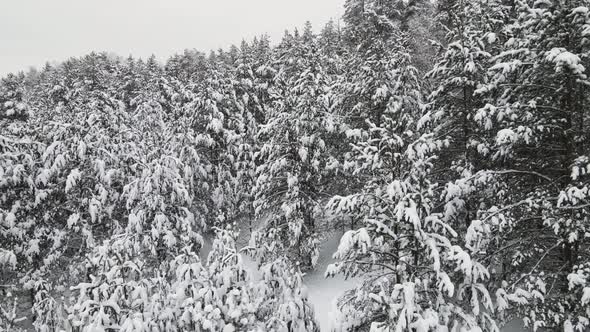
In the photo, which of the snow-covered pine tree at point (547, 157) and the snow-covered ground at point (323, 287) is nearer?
the snow-covered pine tree at point (547, 157)

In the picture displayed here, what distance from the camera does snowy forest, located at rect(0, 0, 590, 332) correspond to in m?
8.41

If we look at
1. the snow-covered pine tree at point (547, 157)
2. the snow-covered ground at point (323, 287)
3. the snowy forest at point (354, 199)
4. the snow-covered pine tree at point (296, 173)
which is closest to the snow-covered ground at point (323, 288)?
the snow-covered ground at point (323, 287)

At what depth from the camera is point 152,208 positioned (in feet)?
48.1

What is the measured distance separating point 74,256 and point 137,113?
56.9 ft

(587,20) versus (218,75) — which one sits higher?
(218,75)

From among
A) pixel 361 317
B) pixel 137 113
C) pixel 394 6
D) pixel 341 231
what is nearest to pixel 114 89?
pixel 137 113

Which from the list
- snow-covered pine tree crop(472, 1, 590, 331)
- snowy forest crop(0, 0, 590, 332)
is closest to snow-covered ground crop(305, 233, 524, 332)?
snowy forest crop(0, 0, 590, 332)

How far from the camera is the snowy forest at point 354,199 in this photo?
331 inches

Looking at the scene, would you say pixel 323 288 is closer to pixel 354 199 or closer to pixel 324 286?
pixel 324 286

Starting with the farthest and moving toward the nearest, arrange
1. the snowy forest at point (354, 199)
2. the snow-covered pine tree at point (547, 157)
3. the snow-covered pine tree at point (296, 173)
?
1. the snow-covered pine tree at point (296, 173)
2. the snow-covered pine tree at point (547, 157)
3. the snowy forest at point (354, 199)

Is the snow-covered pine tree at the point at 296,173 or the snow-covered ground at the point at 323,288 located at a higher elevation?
the snow-covered pine tree at the point at 296,173

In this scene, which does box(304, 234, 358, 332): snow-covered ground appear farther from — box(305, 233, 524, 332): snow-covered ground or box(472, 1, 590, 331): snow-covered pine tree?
box(472, 1, 590, 331): snow-covered pine tree

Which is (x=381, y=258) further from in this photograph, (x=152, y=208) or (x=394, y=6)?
(x=394, y=6)

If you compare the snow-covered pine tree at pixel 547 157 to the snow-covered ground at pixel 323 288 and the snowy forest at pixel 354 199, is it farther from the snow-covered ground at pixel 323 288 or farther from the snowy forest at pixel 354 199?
the snow-covered ground at pixel 323 288
